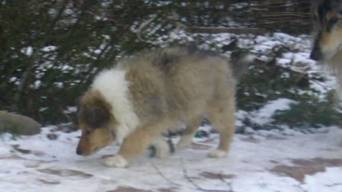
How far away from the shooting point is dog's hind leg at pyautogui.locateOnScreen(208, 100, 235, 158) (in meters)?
6.40

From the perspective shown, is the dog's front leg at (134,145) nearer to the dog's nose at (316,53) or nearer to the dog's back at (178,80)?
the dog's back at (178,80)

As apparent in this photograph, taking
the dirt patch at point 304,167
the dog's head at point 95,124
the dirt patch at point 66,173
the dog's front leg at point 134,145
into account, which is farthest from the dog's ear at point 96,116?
the dirt patch at point 304,167

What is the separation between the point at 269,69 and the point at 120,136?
13.2 feet

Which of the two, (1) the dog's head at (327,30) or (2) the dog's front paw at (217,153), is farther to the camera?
Answer: (1) the dog's head at (327,30)

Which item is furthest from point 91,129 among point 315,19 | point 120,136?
point 315,19

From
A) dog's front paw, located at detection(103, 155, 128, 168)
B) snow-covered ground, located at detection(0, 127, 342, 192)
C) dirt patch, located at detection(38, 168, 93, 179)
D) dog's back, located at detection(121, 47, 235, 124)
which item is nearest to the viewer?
snow-covered ground, located at detection(0, 127, 342, 192)

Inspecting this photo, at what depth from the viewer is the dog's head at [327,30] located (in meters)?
6.93

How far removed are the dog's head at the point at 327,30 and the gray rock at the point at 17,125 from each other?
261 centimetres

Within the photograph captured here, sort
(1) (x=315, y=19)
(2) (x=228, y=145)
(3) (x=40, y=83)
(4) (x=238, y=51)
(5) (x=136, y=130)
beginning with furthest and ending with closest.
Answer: (4) (x=238, y=51) → (3) (x=40, y=83) → (1) (x=315, y=19) → (2) (x=228, y=145) → (5) (x=136, y=130)

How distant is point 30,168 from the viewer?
5508 millimetres

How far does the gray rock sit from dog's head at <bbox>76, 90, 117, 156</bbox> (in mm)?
883

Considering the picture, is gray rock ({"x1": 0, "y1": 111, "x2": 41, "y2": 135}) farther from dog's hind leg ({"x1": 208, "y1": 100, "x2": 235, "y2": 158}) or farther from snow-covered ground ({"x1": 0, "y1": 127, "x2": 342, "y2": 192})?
dog's hind leg ({"x1": 208, "y1": 100, "x2": 235, "y2": 158})

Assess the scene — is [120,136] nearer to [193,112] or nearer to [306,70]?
[193,112]

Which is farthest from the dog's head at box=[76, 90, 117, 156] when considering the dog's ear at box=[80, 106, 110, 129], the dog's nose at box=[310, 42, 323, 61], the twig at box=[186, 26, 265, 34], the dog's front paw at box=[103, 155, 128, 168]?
the twig at box=[186, 26, 265, 34]
